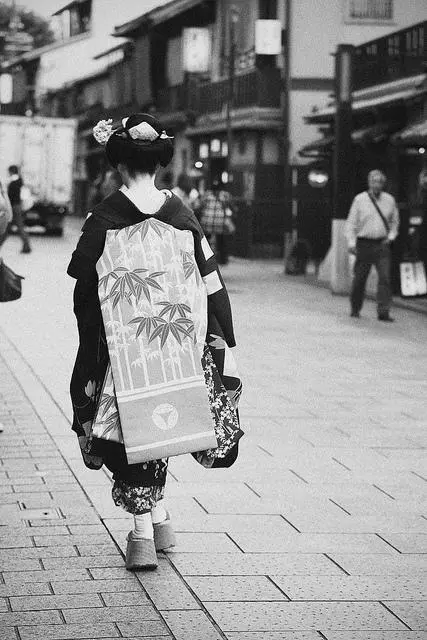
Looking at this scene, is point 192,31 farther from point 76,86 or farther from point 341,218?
point 76,86

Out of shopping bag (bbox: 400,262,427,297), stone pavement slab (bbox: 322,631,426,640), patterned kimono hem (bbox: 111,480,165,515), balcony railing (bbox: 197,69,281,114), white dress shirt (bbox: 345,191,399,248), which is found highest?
balcony railing (bbox: 197,69,281,114)

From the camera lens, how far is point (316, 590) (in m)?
5.06

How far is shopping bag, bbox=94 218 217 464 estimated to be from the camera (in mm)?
5133

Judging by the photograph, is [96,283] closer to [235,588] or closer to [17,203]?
[235,588]

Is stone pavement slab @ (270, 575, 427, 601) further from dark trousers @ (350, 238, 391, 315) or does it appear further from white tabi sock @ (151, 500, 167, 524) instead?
dark trousers @ (350, 238, 391, 315)

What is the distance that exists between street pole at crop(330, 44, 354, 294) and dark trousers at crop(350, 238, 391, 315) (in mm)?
3555

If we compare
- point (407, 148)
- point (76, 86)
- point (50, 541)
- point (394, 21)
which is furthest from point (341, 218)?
point (76, 86)

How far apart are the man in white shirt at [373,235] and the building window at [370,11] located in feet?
50.6

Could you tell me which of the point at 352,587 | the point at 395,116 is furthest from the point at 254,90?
the point at 352,587

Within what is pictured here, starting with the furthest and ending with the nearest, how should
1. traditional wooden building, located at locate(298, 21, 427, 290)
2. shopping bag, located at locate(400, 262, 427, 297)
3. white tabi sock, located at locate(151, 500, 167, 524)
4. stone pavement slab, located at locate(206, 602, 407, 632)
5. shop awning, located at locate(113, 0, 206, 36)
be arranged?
shop awning, located at locate(113, 0, 206, 36) → traditional wooden building, located at locate(298, 21, 427, 290) → shopping bag, located at locate(400, 262, 427, 297) → white tabi sock, located at locate(151, 500, 167, 524) → stone pavement slab, located at locate(206, 602, 407, 632)

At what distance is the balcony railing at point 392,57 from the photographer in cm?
2127

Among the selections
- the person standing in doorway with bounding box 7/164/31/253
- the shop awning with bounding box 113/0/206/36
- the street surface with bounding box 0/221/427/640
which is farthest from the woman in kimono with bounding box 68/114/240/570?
the shop awning with bounding box 113/0/206/36

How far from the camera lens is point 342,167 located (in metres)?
20.3

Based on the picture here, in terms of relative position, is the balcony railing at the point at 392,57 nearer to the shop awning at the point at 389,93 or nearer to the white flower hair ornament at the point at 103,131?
the shop awning at the point at 389,93
